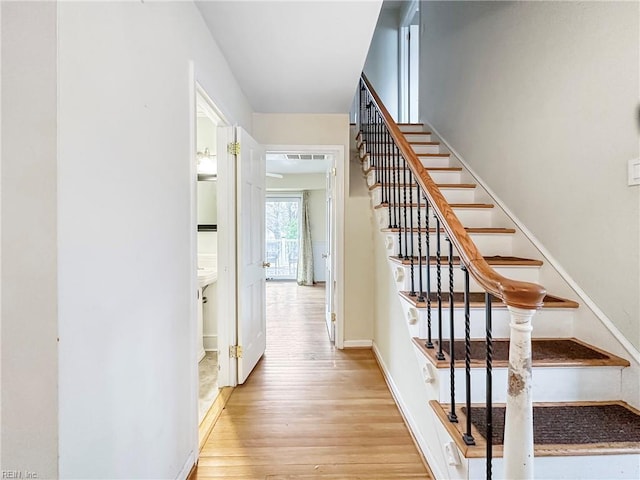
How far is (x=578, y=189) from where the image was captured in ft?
5.57

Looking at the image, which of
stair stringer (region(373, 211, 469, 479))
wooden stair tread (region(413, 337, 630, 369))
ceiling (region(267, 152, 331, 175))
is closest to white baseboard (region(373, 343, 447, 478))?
stair stringer (region(373, 211, 469, 479))

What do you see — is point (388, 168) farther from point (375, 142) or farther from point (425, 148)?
point (425, 148)

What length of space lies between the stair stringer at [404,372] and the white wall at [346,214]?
15cm

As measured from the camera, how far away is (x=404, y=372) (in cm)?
205

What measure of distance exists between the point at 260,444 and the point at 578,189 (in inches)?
91.3

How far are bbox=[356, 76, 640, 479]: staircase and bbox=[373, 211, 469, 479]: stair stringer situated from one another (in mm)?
19

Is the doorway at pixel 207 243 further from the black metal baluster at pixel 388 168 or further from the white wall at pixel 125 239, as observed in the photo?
the black metal baluster at pixel 388 168

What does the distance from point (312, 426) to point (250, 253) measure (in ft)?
4.62

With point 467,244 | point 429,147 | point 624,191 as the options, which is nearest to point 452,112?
point 429,147

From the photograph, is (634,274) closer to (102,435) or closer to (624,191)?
(624,191)

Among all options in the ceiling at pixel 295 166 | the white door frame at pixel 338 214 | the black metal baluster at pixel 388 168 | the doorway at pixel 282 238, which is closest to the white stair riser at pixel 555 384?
the black metal baluster at pixel 388 168

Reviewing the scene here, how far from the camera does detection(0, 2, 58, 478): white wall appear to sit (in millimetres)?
729

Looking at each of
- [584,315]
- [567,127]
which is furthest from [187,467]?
[567,127]

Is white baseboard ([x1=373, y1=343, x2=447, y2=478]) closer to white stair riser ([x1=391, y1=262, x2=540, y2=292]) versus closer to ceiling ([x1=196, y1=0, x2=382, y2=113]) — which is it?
white stair riser ([x1=391, y1=262, x2=540, y2=292])
